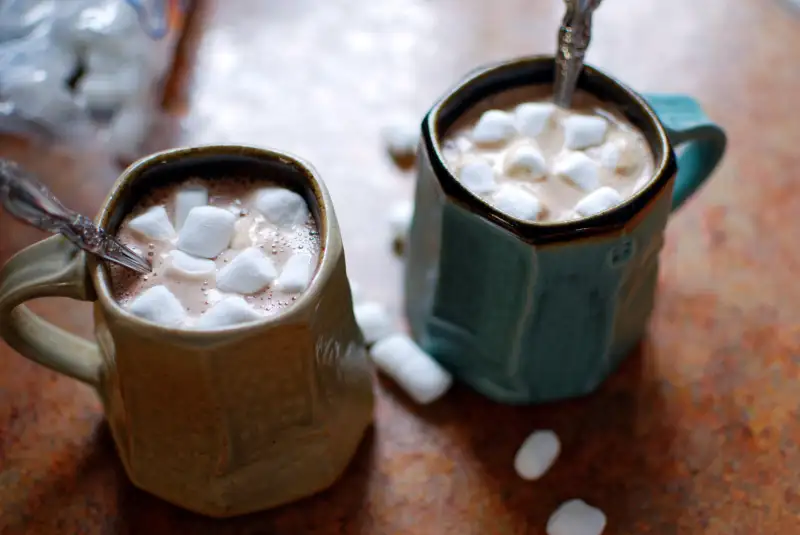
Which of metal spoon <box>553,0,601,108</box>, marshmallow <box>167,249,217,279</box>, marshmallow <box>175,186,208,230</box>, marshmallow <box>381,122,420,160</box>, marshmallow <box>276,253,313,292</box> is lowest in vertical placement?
marshmallow <box>381,122,420,160</box>

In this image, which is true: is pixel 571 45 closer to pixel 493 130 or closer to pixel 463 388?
pixel 493 130

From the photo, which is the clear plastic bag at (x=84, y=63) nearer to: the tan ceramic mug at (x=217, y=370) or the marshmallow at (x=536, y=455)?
the tan ceramic mug at (x=217, y=370)

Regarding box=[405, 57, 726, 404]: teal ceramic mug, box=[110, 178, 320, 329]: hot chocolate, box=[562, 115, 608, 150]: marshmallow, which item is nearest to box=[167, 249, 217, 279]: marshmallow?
box=[110, 178, 320, 329]: hot chocolate

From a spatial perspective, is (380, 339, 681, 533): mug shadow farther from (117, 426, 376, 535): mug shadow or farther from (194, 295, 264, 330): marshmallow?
(194, 295, 264, 330): marshmallow

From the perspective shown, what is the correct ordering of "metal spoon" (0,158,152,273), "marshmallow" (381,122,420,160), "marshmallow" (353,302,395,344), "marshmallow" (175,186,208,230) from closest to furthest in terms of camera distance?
"metal spoon" (0,158,152,273) → "marshmallow" (175,186,208,230) → "marshmallow" (353,302,395,344) → "marshmallow" (381,122,420,160)

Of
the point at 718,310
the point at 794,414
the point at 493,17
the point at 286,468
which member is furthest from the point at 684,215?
the point at 286,468

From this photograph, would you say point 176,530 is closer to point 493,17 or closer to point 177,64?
point 177,64
